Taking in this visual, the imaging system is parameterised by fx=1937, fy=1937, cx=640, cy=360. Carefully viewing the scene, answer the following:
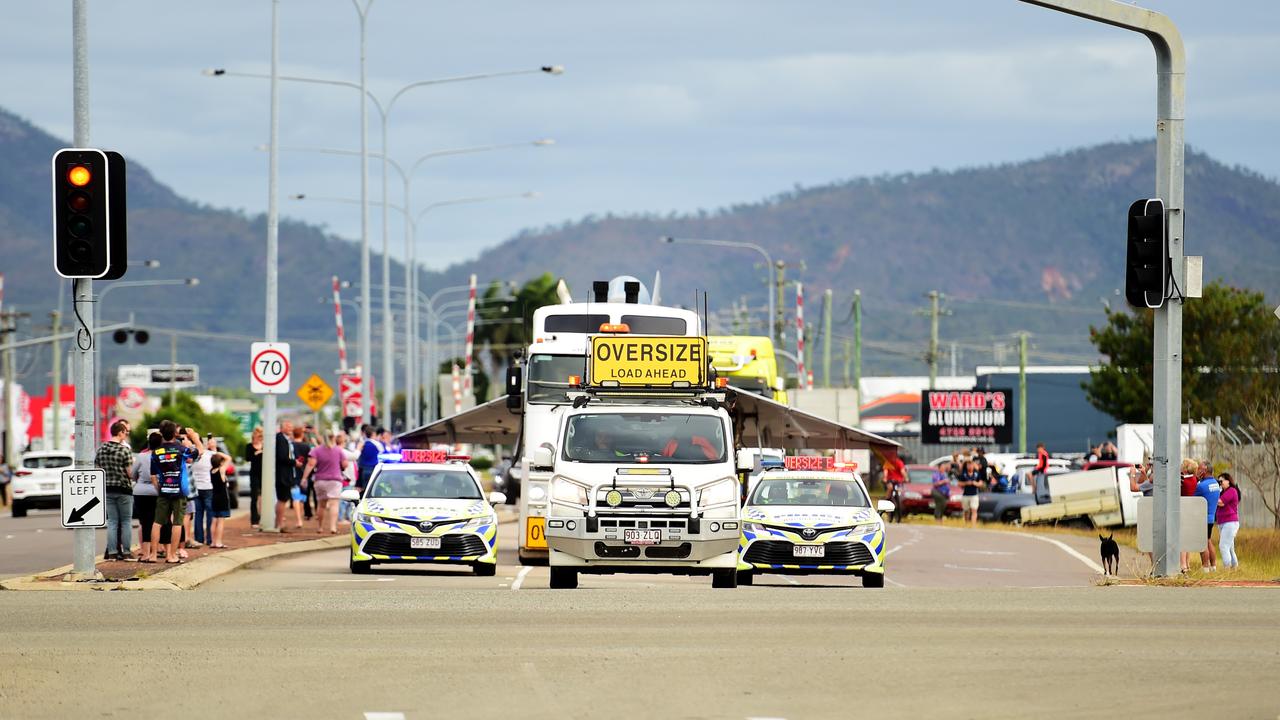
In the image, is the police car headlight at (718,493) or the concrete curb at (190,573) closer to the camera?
the concrete curb at (190,573)

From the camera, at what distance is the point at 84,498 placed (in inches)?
809

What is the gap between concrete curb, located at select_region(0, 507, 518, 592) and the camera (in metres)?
20.1

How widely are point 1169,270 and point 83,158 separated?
11982mm

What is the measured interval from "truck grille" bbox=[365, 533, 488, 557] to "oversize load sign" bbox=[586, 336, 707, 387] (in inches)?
159

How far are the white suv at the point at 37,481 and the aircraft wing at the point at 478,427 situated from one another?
20166 mm

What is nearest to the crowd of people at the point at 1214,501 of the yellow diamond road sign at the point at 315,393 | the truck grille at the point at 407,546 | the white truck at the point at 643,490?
the white truck at the point at 643,490


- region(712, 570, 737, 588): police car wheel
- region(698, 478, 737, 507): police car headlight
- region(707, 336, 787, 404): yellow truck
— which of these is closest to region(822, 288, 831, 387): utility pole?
region(707, 336, 787, 404): yellow truck

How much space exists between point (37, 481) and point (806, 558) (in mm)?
31347

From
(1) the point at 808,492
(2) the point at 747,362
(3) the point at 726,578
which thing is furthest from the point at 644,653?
(2) the point at 747,362

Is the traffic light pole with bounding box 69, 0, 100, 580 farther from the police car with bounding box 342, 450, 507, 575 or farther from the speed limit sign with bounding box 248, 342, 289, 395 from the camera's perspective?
the speed limit sign with bounding box 248, 342, 289, 395

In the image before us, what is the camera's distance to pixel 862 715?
11.0 m

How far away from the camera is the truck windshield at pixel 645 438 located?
20.7 meters

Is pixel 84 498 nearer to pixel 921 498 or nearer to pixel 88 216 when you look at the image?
pixel 88 216

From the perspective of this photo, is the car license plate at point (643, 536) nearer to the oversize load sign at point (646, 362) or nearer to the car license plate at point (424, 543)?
the oversize load sign at point (646, 362)
